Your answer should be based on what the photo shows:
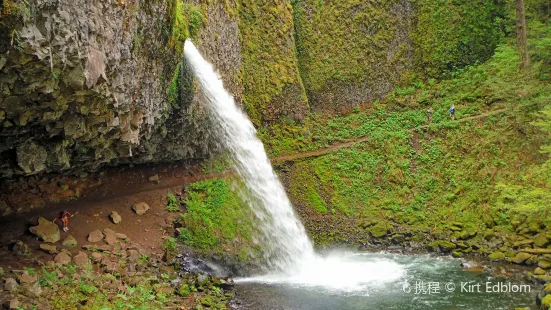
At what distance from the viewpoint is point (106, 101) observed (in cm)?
918

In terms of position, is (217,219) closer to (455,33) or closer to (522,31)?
(522,31)

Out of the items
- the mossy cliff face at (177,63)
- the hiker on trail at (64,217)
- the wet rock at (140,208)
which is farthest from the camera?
the wet rock at (140,208)

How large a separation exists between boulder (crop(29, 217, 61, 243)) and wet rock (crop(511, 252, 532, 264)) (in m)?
15.1

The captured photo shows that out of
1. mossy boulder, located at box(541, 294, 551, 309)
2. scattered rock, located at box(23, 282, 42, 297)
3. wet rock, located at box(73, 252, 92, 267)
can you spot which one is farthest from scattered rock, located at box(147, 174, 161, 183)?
mossy boulder, located at box(541, 294, 551, 309)

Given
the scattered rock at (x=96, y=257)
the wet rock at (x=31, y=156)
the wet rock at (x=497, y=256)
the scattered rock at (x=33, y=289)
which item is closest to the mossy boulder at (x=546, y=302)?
the wet rock at (x=497, y=256)

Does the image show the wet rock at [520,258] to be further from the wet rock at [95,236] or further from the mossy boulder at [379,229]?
the wet rock at [95,236]

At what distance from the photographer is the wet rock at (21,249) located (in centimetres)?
1069

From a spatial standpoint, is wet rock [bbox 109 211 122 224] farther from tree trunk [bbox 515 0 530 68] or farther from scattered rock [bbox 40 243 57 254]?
tree trunk [bbox 515 0 530 68]

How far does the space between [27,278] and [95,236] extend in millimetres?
3336

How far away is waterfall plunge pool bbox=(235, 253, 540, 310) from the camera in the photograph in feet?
39.0

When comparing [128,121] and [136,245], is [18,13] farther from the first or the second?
[136,245]

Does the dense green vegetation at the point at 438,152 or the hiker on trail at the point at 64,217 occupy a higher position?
the dense green vegetation at the point at 438,152

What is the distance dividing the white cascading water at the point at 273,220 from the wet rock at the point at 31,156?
22.5 feet

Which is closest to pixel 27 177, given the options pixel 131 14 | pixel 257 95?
pixel 131 14
